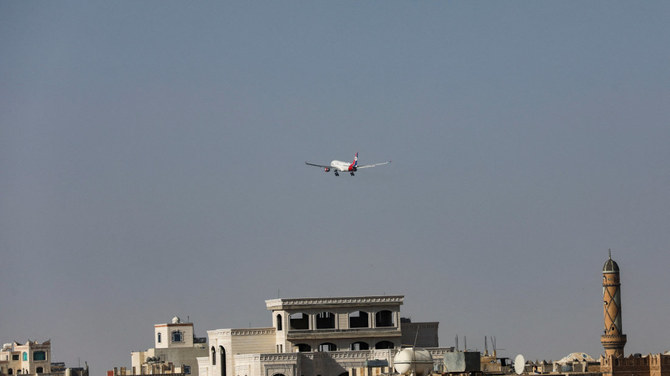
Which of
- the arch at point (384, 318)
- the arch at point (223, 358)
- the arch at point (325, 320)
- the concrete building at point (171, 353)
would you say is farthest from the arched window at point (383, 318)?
the concrete building at point (171, 353)

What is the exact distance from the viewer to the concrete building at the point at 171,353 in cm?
17950

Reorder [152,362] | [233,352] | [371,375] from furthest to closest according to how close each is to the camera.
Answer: [152,362], [233,352], [371,375]

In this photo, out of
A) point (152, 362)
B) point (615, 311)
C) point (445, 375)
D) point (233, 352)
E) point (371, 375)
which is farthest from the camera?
point (152, 362)

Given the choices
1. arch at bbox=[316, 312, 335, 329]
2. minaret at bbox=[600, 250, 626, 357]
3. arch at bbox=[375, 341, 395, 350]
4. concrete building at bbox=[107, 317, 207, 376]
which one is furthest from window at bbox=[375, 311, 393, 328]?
concrete building at bbox=[107, 317, 207, 376]

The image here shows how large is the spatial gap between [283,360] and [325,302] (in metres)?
10.00

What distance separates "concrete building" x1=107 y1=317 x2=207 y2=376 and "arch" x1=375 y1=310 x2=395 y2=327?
136 ft

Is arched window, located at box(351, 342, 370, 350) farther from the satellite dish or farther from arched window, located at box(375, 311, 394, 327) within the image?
the satellite dish

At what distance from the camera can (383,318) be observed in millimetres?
143375

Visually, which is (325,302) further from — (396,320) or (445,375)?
(445,375)

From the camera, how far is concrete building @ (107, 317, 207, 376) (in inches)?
7067

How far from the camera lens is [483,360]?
148 metres

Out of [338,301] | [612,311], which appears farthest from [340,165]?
[612,311]

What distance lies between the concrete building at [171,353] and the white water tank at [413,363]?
214 ft

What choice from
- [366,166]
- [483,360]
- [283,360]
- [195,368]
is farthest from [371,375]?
[195,368]
